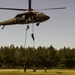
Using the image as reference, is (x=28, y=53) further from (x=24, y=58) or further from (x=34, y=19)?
(x=34, y=19)

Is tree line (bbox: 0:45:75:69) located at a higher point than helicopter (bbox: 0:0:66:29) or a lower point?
lower

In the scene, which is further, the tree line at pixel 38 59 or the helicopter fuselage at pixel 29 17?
the tree line at pixel 38 59

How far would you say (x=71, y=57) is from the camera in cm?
14650

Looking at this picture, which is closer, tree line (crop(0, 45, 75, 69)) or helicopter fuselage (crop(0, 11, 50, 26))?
helicopter fuselage (crop(0, 11, 50, 26))

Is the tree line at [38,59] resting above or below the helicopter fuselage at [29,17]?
below

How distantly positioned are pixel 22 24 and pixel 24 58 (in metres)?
107

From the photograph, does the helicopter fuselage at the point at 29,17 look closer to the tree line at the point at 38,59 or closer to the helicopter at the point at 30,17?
the helicopter at the point at 30,17

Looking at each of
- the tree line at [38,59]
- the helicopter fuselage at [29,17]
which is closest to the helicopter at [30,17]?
the helicopter fuselage at [29,17]

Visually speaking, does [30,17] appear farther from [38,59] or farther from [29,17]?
[38,59]

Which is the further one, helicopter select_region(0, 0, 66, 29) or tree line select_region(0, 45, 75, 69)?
tree line select_region(0, 45, 75, 69)

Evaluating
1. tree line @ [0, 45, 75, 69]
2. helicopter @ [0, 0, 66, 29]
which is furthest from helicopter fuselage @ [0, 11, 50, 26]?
tree line @ [0, 45, 75, 69]

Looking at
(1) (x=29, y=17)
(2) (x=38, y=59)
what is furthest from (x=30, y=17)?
(2) (x=38, y=59)

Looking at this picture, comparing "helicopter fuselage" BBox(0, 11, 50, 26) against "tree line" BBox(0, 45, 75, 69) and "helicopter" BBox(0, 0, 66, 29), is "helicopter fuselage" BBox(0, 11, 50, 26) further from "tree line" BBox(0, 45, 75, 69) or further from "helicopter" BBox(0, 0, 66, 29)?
"tree line" BBox(0, 45, 75, 69)

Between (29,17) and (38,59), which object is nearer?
(29,17)
